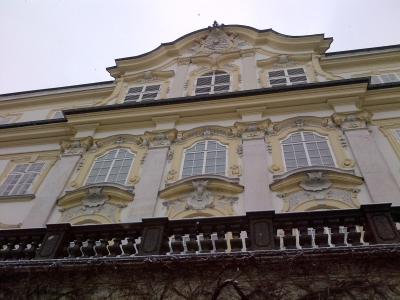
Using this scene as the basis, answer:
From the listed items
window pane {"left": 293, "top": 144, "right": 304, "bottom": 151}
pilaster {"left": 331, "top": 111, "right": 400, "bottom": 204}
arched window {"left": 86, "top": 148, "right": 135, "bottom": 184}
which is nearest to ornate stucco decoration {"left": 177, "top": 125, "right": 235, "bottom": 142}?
arched window {"left": 86, "top": 148, "right": 135, "bottom": 184}

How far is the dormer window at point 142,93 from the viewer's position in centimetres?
1748

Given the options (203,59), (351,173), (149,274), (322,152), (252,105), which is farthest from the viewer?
(203,59)

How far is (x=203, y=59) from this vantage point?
1898 centimetres

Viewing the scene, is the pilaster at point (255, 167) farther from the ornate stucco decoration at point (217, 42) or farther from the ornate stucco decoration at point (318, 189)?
the ornate stucco decoration at point (217, 42)

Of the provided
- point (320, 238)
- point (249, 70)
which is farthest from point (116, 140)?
point (320, 238)

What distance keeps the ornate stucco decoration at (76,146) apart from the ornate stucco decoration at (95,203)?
268 cm

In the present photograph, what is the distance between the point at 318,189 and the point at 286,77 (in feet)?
23.3

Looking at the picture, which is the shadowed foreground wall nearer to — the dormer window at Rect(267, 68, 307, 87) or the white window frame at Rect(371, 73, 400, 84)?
the dormer window at Rect(267, 68, 307, 87)

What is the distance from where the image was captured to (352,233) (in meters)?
7.54

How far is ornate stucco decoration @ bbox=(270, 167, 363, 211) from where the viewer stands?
1066 centimetres

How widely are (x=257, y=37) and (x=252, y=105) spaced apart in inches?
242

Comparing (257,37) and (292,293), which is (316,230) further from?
(257,37)

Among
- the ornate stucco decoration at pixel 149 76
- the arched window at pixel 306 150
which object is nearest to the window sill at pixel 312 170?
the arched window at pixel 306 150

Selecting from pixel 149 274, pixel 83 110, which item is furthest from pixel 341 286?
pixel 83 110
